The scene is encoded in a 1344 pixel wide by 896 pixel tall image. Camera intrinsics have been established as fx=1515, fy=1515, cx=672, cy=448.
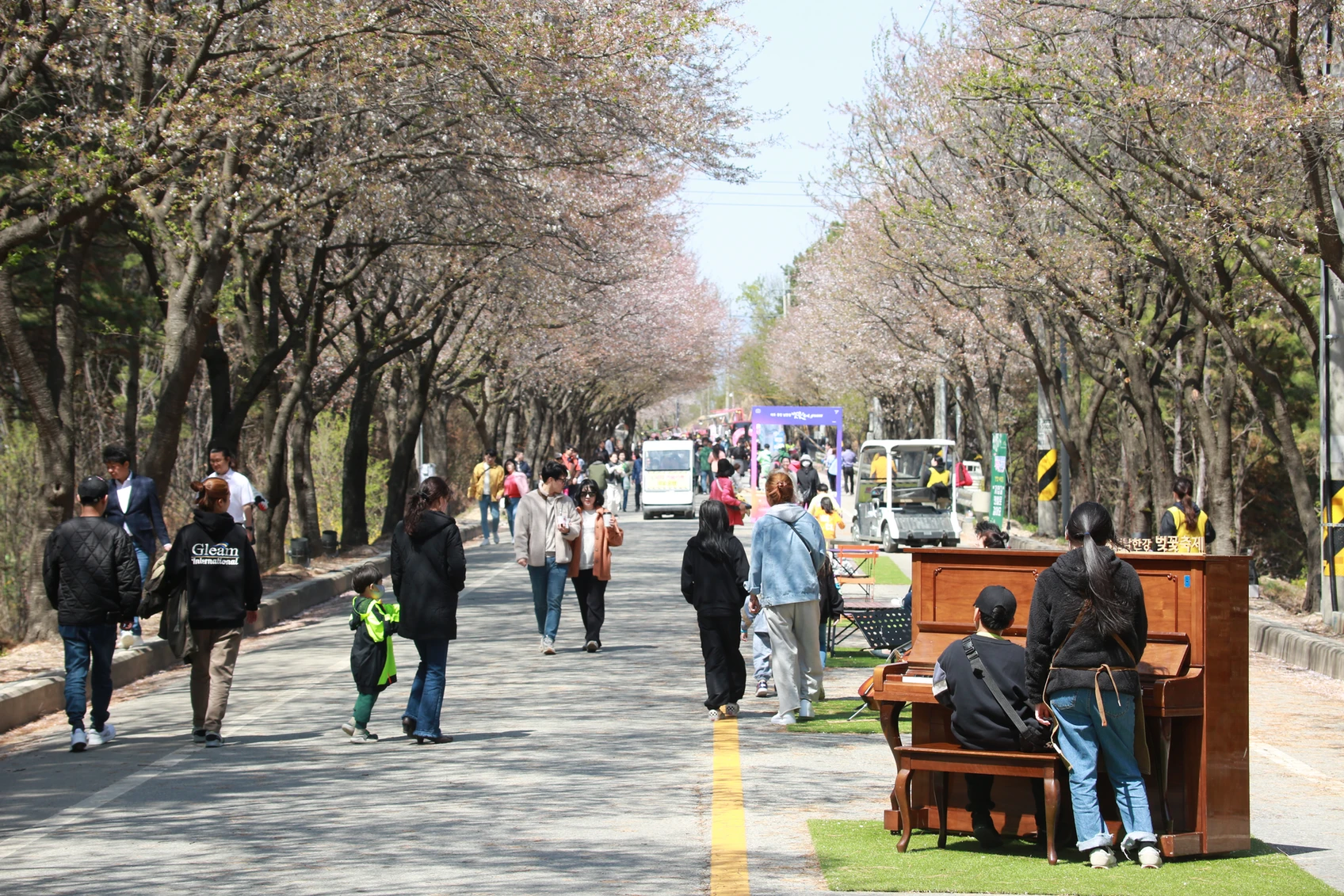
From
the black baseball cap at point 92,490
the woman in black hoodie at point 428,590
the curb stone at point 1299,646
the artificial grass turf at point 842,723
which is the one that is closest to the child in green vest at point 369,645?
the woman in black hoodie at point 428,590

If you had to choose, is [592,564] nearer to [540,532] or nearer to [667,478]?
[540,532]

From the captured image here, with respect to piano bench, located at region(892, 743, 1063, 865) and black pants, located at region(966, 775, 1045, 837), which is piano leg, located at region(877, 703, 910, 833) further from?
black pants, located at region(966, 775, 1045, 837)

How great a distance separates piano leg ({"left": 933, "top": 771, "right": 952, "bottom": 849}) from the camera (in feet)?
23.4

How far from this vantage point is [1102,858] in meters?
6.69

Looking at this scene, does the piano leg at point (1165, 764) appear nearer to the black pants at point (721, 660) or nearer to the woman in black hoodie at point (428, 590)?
the black pants at point (721, 660)

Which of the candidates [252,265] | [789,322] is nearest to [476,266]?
[252,265]

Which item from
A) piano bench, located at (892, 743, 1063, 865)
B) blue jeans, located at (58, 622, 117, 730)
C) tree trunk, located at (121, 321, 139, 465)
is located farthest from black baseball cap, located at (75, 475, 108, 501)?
tree trunk, located at (121, 321, 139, 465)

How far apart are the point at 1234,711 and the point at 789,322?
260 feet

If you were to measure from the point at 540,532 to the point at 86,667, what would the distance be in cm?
518

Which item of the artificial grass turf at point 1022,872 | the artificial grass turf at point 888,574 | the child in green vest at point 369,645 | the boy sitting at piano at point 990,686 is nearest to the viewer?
the artificial grass turf at point 1022,872

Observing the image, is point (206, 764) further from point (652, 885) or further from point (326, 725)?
point (652, 885)

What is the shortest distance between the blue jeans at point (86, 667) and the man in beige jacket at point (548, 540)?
15.7ft

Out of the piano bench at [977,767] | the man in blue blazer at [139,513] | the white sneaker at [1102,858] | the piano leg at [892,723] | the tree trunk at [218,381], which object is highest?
the tree trunk at [218,381]

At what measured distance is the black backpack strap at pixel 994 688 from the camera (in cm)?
675
